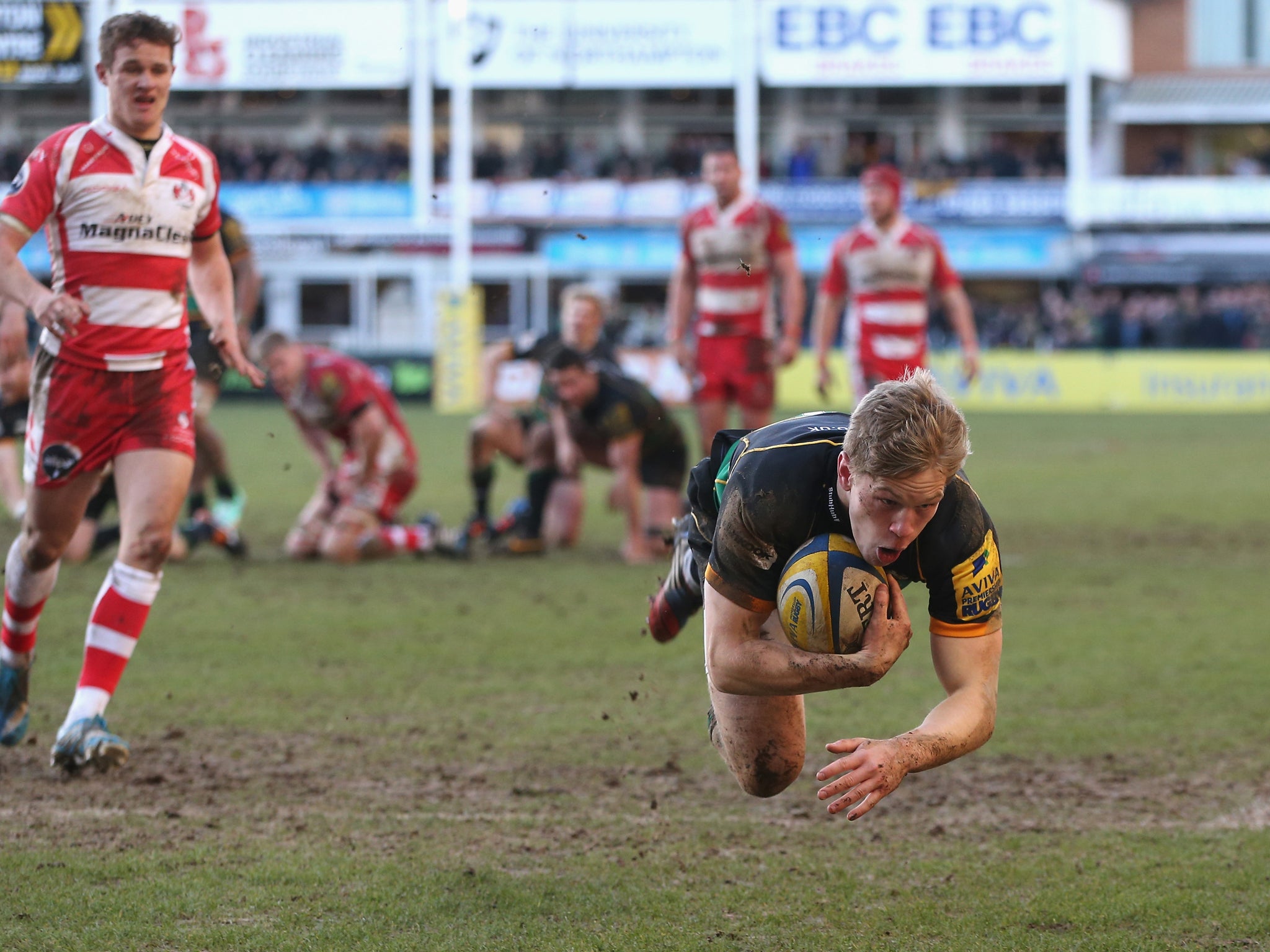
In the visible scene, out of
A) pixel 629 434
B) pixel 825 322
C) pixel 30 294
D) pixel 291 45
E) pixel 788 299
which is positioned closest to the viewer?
pixel 30 294

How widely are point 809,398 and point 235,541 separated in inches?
719

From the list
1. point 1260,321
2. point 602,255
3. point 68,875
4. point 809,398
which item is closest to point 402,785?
point 68,875

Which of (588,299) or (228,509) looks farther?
(228,509)

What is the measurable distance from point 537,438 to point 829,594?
289 inches

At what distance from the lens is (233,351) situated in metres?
5.56

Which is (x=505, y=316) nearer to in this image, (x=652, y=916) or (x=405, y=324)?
(x=405, y=324)

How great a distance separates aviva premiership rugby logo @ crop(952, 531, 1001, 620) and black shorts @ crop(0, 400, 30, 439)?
762cm

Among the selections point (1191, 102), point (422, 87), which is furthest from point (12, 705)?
point (1191, 102)

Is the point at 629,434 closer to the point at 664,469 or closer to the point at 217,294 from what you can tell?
the point at 664,469

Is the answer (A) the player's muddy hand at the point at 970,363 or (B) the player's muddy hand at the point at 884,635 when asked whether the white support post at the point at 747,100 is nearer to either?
(A) the player's muddy hand at the point at 970,363

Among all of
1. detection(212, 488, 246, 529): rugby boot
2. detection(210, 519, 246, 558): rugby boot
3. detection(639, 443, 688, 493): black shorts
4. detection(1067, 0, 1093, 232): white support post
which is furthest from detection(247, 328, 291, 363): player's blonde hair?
detection(1067, 0, 1093, 232): white support post

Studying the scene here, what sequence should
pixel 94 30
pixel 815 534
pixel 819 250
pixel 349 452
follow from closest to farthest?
pixel 815 534
pixel 349 452
pixel 94 30
pixel 819 250

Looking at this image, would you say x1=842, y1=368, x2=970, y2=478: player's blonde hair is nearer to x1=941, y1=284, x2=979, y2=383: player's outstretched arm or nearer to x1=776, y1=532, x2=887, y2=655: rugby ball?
x1=776, y1=532, x2=887, y2=655: rugby ball

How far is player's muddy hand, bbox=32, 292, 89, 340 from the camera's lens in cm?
468
